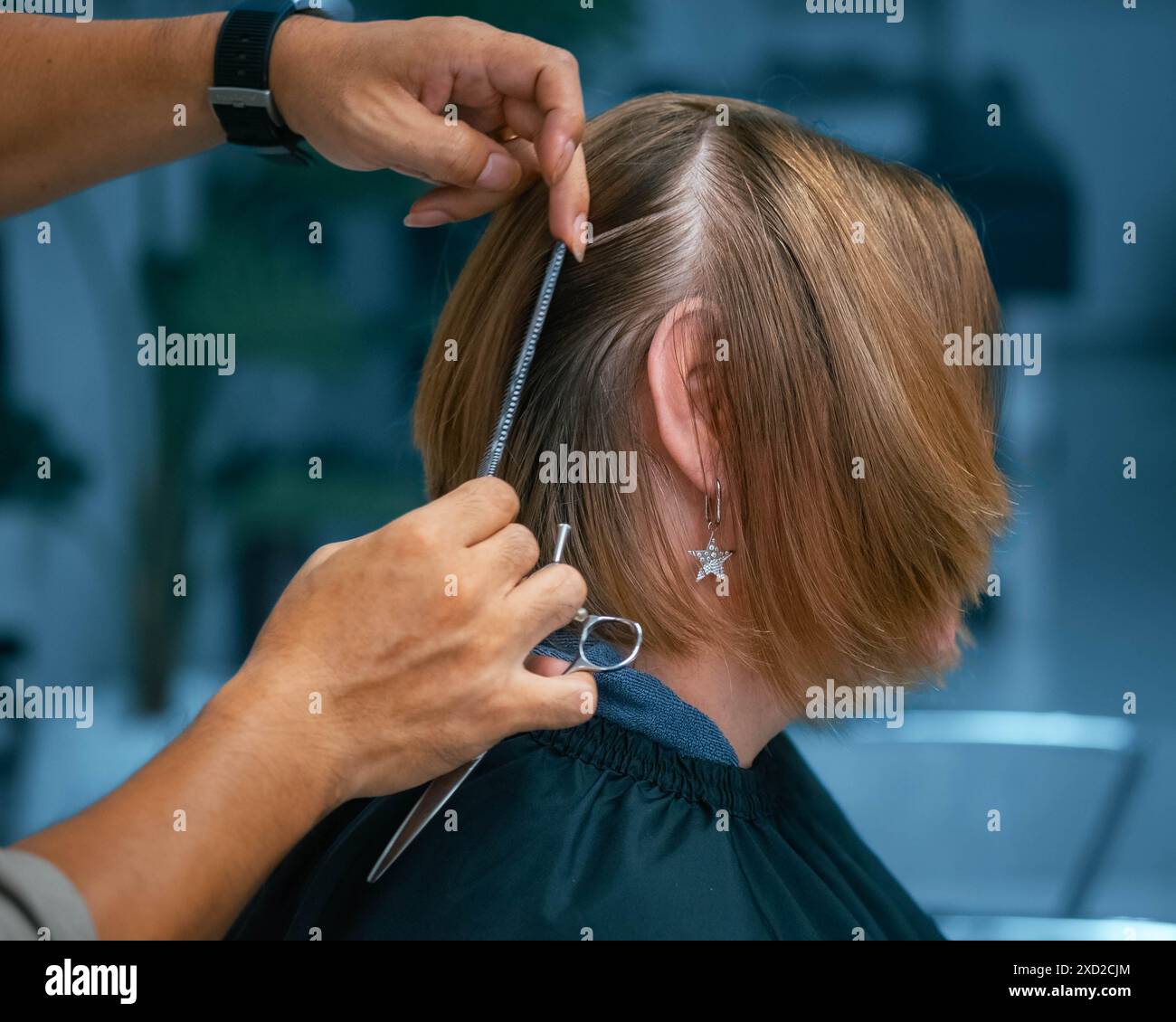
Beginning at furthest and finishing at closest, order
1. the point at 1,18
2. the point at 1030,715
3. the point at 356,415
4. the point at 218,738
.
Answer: the point at 356,415 < the point at 1030,715 < the point at 1,18 < the point at 218,738

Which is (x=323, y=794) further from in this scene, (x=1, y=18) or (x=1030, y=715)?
(x=1030, y=715)

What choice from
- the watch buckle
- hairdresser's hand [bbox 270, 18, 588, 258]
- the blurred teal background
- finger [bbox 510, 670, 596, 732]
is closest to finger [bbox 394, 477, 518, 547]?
finger [bbox 510, 670, 596, 732]

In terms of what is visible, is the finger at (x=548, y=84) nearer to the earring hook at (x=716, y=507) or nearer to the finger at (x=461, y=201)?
the finger at (x=461, y=201)

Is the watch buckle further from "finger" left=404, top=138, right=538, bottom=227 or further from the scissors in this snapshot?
the scissors

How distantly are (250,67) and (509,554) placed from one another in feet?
1.63

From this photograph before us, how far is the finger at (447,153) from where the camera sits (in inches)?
32.6

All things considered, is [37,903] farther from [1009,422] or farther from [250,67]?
[1009,422]

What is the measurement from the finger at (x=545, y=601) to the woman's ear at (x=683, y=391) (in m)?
0.17

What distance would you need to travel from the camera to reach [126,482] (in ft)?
8.23

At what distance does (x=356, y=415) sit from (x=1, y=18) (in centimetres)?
146

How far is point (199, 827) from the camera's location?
2.04ft

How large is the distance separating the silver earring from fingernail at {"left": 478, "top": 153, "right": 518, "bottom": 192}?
0.32 m

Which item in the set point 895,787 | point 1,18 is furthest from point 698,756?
point 895,787

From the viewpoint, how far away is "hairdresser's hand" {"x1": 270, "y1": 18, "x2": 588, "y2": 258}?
2.68 ft
